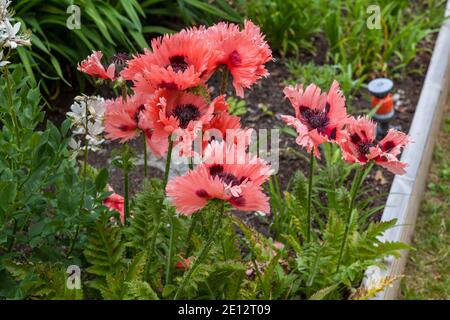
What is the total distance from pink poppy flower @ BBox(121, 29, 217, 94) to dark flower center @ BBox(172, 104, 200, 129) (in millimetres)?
46

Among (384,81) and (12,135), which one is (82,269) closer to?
(12,135)

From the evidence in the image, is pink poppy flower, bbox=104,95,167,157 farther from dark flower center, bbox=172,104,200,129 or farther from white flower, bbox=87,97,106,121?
dark flower center, bbox=172,104,200,129

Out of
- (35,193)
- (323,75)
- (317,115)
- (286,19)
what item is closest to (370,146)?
(317,115)

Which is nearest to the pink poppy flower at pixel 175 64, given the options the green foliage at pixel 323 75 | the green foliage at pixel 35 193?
the green foliage at pixel 35 193

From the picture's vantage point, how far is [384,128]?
11.2ft

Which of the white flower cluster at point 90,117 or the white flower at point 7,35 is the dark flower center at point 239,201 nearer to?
the white flower cluster at point 90,117

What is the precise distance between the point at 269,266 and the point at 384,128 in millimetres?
1455

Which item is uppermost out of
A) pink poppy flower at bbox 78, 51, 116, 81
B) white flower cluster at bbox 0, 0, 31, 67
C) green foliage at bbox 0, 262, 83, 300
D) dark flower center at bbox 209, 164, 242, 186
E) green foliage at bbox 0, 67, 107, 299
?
white flower cluster at bbox 0, 0, 31, 67

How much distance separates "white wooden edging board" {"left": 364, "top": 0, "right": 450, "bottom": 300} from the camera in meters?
2.88

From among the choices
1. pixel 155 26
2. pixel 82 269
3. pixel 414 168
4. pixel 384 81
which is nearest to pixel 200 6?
pixel 155 26

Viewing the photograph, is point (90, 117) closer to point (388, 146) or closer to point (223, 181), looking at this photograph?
point (223, 181)

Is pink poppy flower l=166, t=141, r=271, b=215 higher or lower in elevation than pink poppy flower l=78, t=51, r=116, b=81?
lower

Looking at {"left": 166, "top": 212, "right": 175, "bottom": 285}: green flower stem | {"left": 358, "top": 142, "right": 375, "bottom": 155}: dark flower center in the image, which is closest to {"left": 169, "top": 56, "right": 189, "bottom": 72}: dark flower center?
{"left": 166, "top": 212, "right": 175, "bottom": 285}: green flower stem

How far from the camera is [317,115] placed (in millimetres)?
1792
